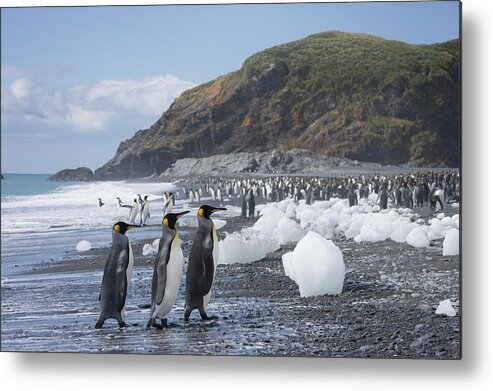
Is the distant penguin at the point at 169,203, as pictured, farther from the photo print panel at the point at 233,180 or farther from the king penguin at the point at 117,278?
the king penguin at the point at 117,278

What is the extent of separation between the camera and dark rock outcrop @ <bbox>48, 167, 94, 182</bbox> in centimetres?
459

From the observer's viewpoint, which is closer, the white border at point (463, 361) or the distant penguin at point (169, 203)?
the white border at point (463, 361)

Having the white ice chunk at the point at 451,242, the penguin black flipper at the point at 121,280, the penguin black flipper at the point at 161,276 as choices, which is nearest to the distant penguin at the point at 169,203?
the penguin black flipper at the point at 161,276

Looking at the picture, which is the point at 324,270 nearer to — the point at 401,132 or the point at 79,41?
the point at 401,132

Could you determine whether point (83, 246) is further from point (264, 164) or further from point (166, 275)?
point (264, 164)

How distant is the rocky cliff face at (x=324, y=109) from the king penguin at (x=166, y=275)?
428 mm

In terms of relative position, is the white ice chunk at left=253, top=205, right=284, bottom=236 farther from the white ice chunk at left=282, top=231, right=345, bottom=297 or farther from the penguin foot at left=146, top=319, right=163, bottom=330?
the penguin foot at left=146, top=319, right=163, bottom=330

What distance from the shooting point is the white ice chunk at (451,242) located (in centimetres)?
418

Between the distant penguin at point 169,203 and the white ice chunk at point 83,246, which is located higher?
the distant penguin at point 169,203

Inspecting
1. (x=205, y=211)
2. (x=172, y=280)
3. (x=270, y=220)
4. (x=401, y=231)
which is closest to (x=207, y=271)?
(x=172, y=280)

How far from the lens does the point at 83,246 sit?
4531 millimetres

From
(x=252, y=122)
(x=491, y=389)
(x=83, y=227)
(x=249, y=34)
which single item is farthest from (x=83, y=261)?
(x=491, y=389)

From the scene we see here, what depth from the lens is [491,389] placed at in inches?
163

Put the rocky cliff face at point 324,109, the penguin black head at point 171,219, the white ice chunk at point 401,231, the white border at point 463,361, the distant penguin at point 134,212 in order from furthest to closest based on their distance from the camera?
the distant penguin at point 134,212 < the penguin black head at point 171,219 < the white ice chunk at point 401,231 < the rocky cliff face at point 324,109 < the white border at point 463,361
